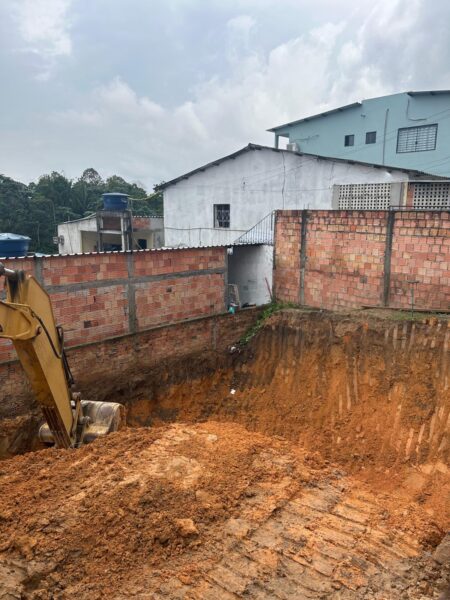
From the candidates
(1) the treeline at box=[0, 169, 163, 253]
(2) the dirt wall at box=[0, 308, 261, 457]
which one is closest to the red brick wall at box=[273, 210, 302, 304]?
(2) the dirt wall at box=[0, 308, 261, 457]

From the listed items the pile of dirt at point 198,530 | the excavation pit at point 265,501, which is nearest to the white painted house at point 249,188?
the excavation pit at point 265,501

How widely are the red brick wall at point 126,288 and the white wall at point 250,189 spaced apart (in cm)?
541

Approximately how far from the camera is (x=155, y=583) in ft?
14.0

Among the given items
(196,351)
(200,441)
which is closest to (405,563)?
(200,441)

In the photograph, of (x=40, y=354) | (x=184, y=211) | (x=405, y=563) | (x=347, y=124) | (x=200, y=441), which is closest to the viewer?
(x=405, y=563)

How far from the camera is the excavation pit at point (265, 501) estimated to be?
436 cm

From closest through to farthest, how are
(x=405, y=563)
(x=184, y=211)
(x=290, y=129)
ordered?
(x=405, y=563) → (x=184, y=211) → (x=290, y=129)

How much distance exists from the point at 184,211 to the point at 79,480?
1473 centimetres

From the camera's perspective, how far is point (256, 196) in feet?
54.2

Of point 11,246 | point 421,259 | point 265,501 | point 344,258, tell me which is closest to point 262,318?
point 344,258

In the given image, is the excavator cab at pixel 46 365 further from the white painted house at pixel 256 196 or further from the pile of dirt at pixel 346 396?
the white painted house at pixel 256 196

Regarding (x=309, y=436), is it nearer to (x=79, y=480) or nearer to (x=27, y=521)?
(x=79, y=480)

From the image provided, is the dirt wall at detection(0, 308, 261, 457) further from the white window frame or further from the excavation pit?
the white window frame

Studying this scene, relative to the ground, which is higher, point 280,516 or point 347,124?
point 347,124
